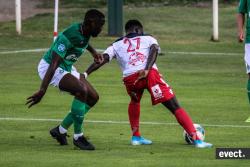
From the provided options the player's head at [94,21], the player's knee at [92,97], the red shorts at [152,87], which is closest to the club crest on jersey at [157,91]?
the red shorts at [152,87]

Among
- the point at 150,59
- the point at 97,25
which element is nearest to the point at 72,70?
the point at 97,25

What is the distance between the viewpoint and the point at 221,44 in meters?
34.6

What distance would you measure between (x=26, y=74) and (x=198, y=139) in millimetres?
12008

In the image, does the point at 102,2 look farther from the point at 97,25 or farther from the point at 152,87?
the point at 97,25

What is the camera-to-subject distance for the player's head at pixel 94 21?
15320 mm

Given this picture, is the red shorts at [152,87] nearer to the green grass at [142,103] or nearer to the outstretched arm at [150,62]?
the outstretched arm at [150,62]

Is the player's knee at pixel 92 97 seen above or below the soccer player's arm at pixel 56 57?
below

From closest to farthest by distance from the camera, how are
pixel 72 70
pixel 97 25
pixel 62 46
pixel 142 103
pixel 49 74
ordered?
pixel 49 74 → pixel 97 25 → pixel 62 46 → pixel 72 70 → pixel 142 103

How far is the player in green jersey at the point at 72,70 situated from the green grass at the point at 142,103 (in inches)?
12.9

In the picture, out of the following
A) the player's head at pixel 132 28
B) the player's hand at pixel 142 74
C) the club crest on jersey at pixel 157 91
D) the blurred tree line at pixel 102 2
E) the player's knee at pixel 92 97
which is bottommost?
the blurred tree line at pixel 102 2

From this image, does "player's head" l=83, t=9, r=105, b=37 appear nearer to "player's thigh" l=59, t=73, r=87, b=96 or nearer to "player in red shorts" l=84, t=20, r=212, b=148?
"player in red shorts" l=84, t=20, r=212, b=148

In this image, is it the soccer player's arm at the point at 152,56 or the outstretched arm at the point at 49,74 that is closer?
the outstretched arm at the point at 49,74

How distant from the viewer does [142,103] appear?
854 inches

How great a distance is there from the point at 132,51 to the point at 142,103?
5885 mm
